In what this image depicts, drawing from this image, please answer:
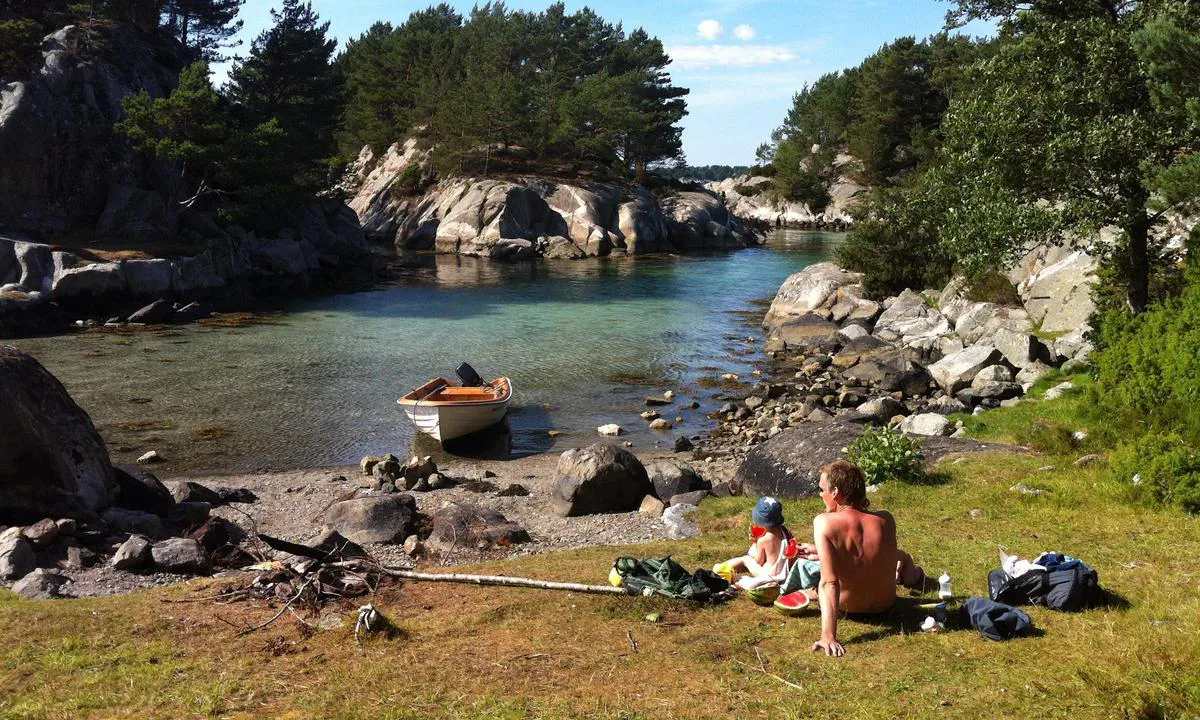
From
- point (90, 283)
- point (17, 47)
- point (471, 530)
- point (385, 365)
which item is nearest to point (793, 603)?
point (471, 530)

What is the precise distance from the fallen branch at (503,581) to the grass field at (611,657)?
3.8 inches

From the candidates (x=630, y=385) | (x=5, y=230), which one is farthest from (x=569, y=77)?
(x=630, y=385)

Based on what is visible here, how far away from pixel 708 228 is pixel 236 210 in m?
50.0

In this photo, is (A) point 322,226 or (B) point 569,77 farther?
(B) point 569,77

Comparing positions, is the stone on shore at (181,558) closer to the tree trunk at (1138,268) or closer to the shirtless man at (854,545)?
the shirtless man at (854,545)

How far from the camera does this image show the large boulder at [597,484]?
15086mm

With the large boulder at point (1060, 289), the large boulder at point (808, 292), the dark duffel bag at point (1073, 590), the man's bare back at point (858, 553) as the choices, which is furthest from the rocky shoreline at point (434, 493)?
the large boulder at point (808, 292)

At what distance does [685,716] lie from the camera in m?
5.95

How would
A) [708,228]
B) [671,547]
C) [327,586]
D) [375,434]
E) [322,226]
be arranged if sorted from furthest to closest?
[708,228], [322,226], [375,434], [671,547], [327,586]

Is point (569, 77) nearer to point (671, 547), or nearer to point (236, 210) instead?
point (236, 210)

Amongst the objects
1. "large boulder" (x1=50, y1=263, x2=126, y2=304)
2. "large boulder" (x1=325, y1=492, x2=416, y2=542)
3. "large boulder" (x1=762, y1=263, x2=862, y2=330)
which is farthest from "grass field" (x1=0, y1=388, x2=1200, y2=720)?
"large boulder" (x1=50, y1=263, x2=126, y2=304)

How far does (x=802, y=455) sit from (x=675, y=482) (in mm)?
2602

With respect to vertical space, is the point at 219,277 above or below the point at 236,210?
below

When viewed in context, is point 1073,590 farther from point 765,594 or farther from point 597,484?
point 597,484
